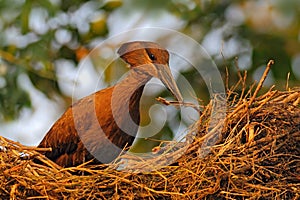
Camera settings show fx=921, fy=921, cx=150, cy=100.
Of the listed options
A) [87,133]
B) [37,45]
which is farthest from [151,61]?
[37,45]

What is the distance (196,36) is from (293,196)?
2.10 m

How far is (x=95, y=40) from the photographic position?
6230 millimetres

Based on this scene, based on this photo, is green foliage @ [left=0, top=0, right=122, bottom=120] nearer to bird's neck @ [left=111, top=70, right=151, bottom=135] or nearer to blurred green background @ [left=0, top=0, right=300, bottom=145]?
blurred green background @ [left=0, top=0, right=300, bottom=145]

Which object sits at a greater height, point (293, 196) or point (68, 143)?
point (68, 143)

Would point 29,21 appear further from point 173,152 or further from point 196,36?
point 173,152

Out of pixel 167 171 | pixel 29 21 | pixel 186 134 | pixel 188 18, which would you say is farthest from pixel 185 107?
pixel 29 21

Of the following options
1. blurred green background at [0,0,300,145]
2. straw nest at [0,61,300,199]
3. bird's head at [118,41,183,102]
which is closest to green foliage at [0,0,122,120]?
blurred green background at [0,0,300,145]

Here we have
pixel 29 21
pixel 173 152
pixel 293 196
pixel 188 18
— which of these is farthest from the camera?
pixel 29 21

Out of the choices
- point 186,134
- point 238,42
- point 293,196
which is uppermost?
point 238,42

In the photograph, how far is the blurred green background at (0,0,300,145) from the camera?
557 centimetres

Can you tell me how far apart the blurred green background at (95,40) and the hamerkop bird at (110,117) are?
0.40 metres

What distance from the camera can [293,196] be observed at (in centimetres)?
394

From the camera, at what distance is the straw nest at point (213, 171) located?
12.9ft

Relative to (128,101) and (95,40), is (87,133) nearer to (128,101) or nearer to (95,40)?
(128,101)
